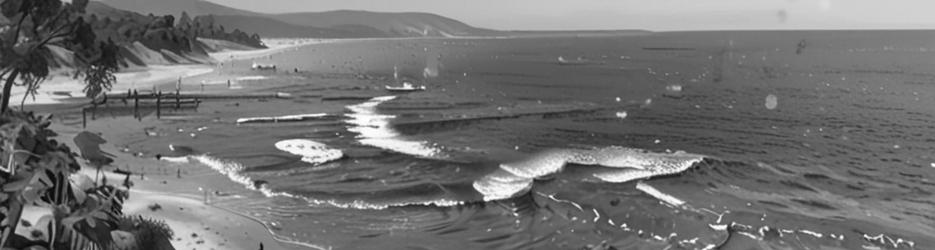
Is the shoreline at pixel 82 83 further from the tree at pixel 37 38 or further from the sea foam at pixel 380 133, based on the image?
the sea foam at pixel 380 133

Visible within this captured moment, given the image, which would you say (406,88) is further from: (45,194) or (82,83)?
(45,194)

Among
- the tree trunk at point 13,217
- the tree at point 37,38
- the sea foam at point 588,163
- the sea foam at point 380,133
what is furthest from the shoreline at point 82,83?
the tree trunk at point 13,217

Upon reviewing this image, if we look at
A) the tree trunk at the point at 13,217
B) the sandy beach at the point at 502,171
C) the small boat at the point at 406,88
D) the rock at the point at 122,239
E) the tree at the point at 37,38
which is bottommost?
the sandy beach at the point at 502,171

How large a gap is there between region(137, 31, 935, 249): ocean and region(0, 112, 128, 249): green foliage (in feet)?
34.0

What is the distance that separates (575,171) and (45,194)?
1082 inches

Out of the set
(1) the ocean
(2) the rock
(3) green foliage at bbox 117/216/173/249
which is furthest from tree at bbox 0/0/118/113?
(1) the ocean

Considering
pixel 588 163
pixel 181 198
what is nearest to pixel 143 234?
pixel 181 198

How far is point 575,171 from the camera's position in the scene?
3556 cm

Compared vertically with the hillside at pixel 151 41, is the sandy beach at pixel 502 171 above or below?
below

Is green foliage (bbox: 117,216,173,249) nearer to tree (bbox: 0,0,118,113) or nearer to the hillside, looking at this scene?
tree (bbox: 0,0,118,113)

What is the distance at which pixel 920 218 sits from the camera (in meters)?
29.2

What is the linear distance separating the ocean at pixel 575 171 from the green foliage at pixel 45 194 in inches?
407

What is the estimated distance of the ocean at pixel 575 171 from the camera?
25.2 meters

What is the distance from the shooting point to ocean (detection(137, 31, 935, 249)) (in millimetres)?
25203
